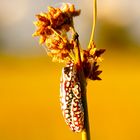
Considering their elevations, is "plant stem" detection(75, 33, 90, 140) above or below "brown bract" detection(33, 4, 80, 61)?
below

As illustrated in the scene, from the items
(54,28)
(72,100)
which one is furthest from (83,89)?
(54,28)

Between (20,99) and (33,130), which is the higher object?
(20,99)

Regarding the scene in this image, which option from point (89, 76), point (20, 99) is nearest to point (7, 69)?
point (20, 99)

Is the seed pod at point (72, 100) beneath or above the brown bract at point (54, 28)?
beneath

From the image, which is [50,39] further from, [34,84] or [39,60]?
[39,60]

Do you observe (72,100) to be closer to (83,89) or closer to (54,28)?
(83,89)
